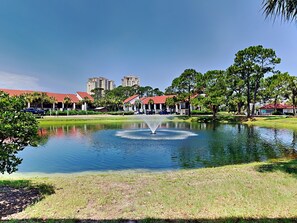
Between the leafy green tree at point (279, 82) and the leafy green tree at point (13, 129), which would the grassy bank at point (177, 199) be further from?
the leafy green tree at point (279, 82)

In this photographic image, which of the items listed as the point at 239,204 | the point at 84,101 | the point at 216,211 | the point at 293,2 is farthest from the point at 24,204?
the point at 84,101

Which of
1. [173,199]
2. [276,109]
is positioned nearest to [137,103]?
[276,109]

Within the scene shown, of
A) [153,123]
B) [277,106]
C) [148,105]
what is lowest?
[153,123]

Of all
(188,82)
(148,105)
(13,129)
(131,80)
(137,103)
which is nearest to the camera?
(13,129)

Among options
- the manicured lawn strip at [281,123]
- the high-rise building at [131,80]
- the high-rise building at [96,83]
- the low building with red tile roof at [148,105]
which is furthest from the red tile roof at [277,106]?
the high-rise building at [96,83]

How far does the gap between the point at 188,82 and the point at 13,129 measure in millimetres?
46771

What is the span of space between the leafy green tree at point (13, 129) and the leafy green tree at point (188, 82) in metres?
45.5

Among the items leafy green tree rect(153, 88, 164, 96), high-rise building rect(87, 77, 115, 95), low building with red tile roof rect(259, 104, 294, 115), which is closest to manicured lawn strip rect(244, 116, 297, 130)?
low building with red tile roof rect(259, 104, 294, 115)

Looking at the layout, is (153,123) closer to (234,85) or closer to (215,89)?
(215,89)

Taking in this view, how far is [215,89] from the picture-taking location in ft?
144

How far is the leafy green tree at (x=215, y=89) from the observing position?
137 feet

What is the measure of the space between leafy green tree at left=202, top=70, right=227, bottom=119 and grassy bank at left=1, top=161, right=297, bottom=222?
34.9 metres

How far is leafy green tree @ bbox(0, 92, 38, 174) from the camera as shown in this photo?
5215 millimetres

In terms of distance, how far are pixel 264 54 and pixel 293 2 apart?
121 ft
